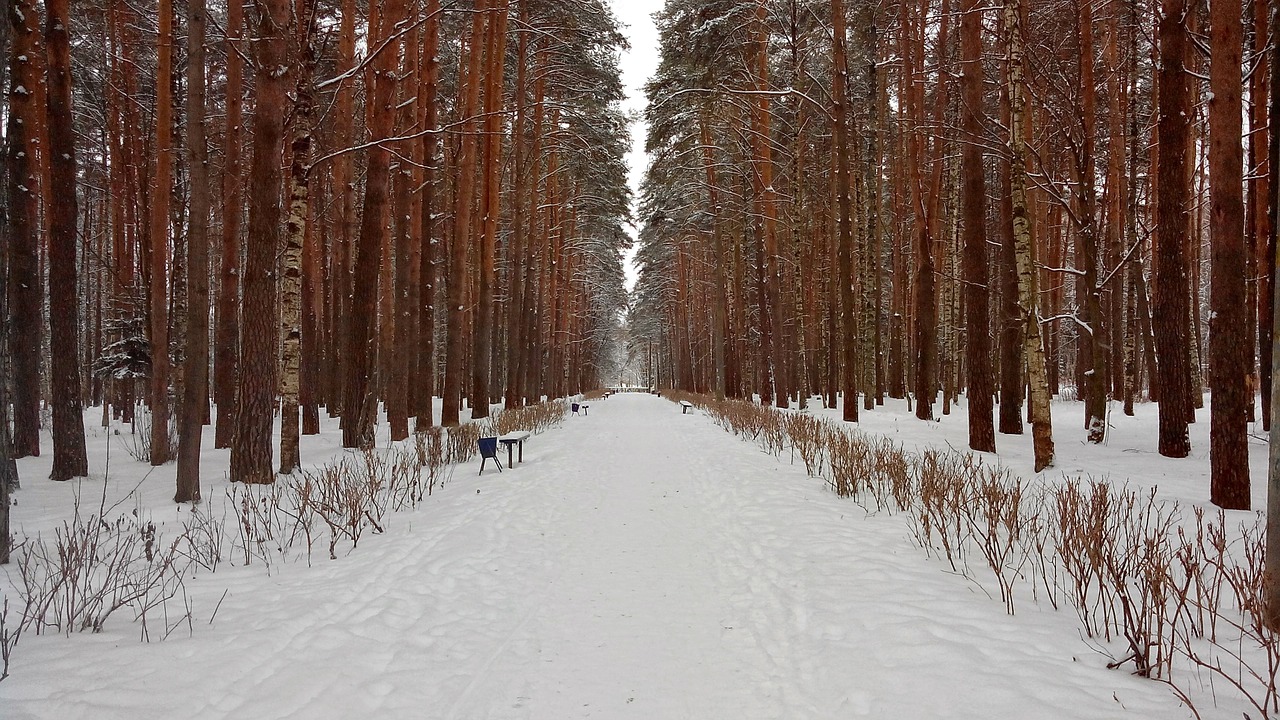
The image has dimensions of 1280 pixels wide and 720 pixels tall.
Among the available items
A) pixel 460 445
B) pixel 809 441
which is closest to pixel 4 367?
pixel 460 445

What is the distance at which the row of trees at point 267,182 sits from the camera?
275 inches

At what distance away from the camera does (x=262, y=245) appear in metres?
7.00

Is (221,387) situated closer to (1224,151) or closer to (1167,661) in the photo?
(1167,661)

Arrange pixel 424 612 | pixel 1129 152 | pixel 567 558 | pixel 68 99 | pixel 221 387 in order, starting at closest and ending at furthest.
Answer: pixel 424 612
pixel 567 558
pixel 68 99
pixel 221 387
pixel 1129 152

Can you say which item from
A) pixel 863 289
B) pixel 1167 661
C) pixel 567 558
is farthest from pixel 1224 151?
pixel 863 289

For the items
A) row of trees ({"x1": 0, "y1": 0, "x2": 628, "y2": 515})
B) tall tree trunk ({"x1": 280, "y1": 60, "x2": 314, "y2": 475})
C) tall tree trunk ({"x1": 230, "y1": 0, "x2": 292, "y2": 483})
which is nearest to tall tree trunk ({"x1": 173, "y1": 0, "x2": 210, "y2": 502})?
row of trees ({"x1": 0, "y1": 0, "x2": 628, "y2": 515})

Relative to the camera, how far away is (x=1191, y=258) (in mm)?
17578

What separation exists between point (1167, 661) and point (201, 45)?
8925 millimetres

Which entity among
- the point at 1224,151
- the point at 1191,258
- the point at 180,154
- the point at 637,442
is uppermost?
the point at 180,154

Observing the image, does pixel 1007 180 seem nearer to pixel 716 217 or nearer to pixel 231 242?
pixel 716 217

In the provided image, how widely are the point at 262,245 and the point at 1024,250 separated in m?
9.34

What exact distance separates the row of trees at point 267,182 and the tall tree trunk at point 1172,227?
7.77m

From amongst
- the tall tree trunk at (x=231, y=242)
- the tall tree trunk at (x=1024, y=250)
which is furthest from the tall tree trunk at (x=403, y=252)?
the tall tree trunk at (x=1024, y=250)

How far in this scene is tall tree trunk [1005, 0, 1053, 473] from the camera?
729cm
